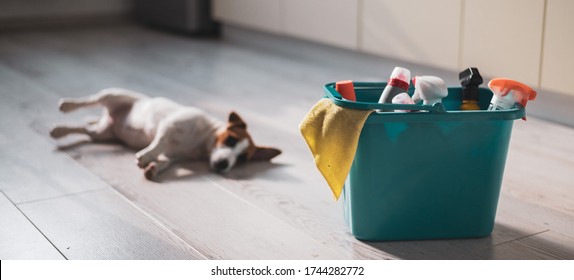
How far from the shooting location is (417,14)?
2666mm

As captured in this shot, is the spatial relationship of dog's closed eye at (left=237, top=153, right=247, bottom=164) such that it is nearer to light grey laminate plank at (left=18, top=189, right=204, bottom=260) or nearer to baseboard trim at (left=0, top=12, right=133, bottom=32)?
light grey laminate plank at (left=18, top=189, right=204, bottom=260)

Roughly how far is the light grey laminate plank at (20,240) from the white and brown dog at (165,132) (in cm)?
34

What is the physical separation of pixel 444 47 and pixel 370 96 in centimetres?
112

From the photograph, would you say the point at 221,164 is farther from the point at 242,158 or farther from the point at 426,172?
the point at 426,172

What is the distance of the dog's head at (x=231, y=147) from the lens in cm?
187

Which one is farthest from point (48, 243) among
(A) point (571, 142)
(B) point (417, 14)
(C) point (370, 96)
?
(B) point (417, 14)

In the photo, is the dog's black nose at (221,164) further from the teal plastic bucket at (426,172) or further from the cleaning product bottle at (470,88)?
the cleaning product bottle at (470,88)

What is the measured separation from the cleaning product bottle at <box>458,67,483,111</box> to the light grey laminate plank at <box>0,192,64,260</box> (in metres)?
0.82

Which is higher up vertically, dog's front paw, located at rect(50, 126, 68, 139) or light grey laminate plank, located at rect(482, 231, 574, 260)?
dog's front paw, located at rect(50, 126, 68, 139)

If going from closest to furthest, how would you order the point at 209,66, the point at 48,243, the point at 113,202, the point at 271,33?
the point at 48,243 < the point at 113,202 < the point at 209,66 < the point at 271,33

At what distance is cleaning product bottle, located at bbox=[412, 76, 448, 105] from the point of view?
55.2 inches

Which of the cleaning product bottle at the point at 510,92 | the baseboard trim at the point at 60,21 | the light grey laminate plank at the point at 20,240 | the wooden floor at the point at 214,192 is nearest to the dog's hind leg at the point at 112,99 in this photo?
the wooden floor at the point at 214,192

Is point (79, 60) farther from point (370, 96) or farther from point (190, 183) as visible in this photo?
point (370, 96)

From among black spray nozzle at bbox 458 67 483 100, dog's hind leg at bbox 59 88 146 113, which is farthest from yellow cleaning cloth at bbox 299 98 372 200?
dog's hind leg at bbox 59 88 146 113
